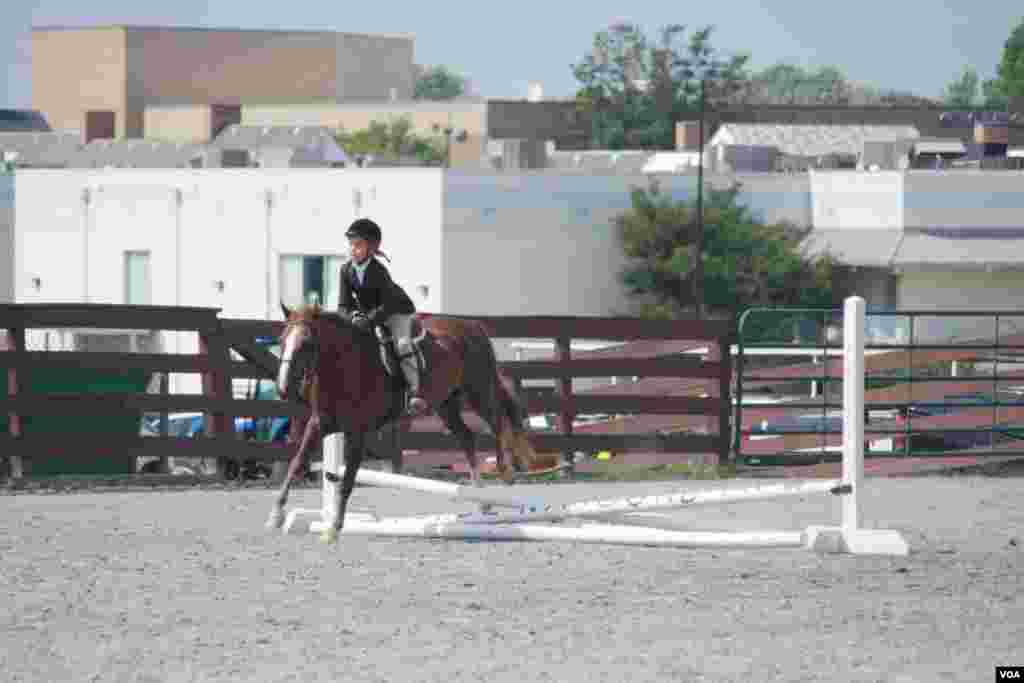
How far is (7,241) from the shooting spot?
64.8m

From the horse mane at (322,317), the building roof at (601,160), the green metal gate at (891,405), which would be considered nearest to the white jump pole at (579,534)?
the horse mane at (322,317)

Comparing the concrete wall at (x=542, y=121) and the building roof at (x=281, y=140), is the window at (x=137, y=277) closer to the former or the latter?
the building roof at (x=281, y=140)

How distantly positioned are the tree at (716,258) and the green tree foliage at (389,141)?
142ft

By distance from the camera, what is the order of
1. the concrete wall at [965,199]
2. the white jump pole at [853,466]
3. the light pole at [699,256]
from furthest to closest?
the concrete wall at [965,199], the light pole at [699,256], the white jump pole at [853,466]

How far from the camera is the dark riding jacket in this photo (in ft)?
50.3

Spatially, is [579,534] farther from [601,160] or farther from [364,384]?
[601,160]

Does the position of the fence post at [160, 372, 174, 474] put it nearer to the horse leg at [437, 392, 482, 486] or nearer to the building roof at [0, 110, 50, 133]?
the horse leg at [437, 392, 482, 486]

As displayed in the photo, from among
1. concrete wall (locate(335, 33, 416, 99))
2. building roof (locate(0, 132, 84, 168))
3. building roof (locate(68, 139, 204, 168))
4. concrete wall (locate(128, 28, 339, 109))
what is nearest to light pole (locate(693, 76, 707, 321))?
building roof (locate(68, 139, 204, 168))

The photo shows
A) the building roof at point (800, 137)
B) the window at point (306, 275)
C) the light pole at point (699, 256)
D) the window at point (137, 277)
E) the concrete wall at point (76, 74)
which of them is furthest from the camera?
the concrete wall at point (76, 74)

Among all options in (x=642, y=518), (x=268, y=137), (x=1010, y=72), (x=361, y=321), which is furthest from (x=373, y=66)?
(x=642, y=518)

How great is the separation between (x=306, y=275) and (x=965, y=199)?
1772cm

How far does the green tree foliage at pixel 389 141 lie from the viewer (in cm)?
10838

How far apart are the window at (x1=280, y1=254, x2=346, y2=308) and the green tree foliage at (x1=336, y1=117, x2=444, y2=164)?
1864 inches

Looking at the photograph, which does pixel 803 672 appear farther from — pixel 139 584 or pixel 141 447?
pixel 141 447
